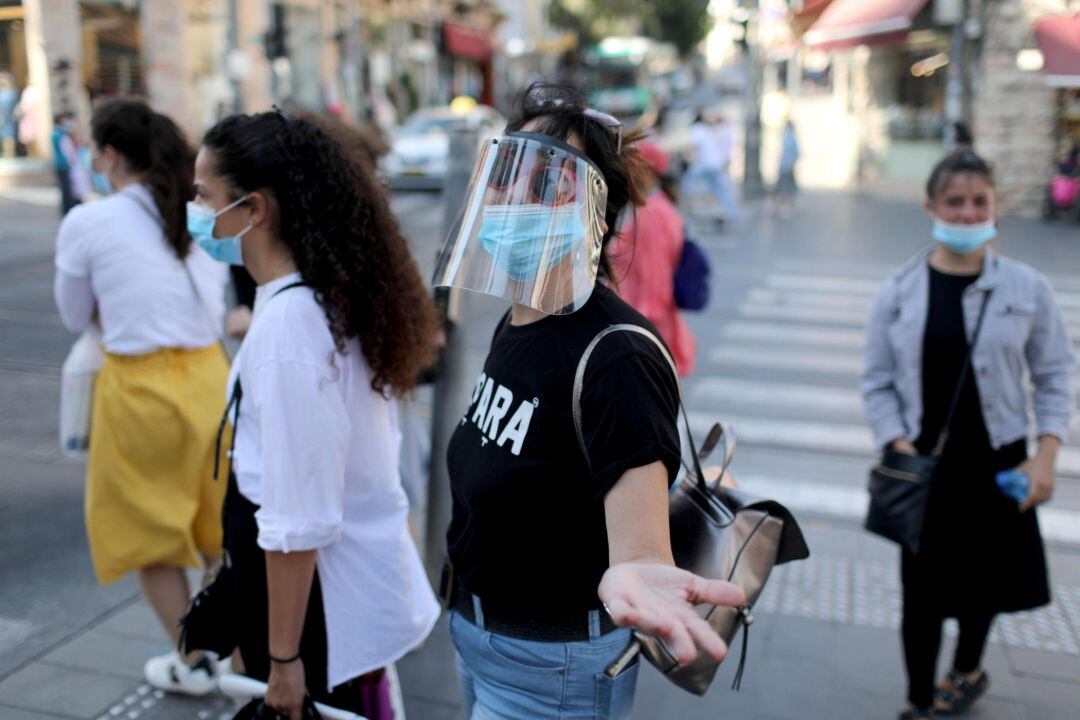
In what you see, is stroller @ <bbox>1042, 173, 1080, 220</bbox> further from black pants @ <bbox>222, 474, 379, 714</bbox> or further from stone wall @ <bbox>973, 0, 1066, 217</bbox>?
black pants @ <bbox>222, 474, 379, 714</bbox>

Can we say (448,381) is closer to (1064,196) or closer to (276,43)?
(1064,196)

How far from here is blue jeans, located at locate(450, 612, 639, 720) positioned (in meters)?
1.93

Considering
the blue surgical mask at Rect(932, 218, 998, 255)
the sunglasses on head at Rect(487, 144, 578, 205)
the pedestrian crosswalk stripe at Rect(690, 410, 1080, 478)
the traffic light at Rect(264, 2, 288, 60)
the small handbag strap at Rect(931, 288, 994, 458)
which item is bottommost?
the pedestrian crosswalk stripe at Rect(690, 410, 1080, 478)

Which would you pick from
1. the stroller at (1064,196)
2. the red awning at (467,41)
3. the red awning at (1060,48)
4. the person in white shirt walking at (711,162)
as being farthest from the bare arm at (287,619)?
the red awning at (467,41)

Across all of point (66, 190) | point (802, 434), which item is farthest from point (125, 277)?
point (66, 190)

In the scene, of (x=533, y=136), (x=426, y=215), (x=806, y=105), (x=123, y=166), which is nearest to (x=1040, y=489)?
(x=533, y=136)

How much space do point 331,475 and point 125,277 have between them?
147 cm

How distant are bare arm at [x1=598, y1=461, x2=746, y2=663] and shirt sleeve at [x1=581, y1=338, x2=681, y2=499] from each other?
0.02 meters

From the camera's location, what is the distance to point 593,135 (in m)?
1.90

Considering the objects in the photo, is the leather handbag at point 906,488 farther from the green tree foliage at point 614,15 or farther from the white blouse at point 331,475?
the green tree foliage at point 614,15

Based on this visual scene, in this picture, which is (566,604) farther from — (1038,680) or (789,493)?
(789,493)

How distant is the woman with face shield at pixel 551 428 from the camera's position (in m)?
1.67

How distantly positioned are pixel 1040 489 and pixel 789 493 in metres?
2.64

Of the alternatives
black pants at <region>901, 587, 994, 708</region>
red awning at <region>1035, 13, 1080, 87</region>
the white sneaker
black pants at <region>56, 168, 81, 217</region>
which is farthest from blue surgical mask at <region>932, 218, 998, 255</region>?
red awning at <region>1035, 13, 1080, 87</region>
